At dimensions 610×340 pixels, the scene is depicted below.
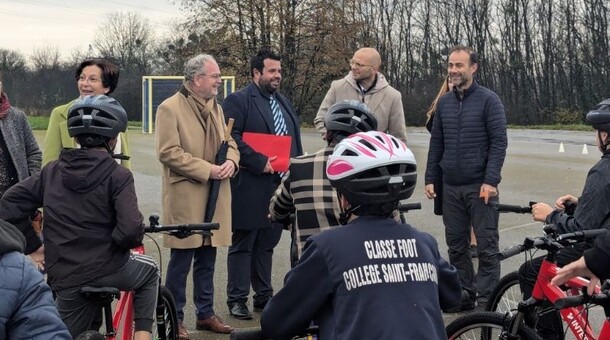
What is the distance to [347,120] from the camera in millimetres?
4055

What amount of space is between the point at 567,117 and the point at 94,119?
157 feet

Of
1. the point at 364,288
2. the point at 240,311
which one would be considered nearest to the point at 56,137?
the point at 240,311

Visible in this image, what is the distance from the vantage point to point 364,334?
2492 millimetres

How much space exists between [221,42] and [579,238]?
1509 inches

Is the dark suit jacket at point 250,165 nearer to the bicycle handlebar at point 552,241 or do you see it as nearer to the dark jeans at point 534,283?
the dark jeans at point 534,283

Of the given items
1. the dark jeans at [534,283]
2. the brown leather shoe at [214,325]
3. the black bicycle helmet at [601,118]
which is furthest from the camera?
the brown leather shoe at [214,325]

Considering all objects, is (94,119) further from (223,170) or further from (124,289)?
(223,170)

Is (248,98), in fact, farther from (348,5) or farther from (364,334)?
(348,5)

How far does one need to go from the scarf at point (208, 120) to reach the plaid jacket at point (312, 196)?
1.78 m

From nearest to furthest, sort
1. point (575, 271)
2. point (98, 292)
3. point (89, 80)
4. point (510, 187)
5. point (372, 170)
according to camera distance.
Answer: point (372, 170) < point (575, 271) < point (98, 292) < point (89, 80) < point (510, 187)

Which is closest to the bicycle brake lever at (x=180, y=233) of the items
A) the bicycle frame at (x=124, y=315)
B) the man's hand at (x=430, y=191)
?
the bicycle frame at (x=124, y=315)

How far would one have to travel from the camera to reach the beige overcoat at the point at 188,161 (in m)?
5.58

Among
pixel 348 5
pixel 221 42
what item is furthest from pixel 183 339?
pixel 348 5

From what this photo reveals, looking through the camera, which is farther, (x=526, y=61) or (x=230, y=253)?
(x=526, y=61)
